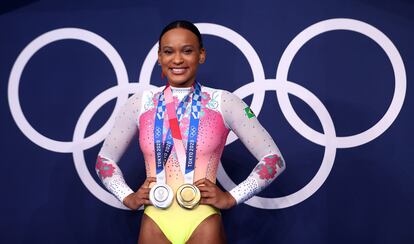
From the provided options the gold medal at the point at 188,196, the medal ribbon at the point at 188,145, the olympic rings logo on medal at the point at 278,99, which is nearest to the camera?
the gold medal at the point at 188,196

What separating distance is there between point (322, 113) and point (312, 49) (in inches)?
14.1

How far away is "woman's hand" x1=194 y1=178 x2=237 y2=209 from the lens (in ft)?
7.69

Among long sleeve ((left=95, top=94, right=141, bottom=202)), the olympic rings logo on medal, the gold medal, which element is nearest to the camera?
the gold medal

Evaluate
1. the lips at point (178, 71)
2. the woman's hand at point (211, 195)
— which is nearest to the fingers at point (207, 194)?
the woman's hand at point (211, 195)

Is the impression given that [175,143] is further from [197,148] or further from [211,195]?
[211,195]

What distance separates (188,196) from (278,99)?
1.18m

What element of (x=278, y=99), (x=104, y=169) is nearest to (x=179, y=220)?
(x=104, y=169)

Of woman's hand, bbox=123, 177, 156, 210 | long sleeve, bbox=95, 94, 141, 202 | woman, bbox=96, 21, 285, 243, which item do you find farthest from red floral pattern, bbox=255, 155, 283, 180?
long sleeve, bbox=95, 94, 141, 202

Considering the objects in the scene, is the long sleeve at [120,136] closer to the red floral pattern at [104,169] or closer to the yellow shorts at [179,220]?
the red floral pattern at [104,169]

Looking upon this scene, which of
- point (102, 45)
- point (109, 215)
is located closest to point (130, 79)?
point (102, 45)

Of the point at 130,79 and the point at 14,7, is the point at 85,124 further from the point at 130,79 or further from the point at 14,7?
the point at 14,7

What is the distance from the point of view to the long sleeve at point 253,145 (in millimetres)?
2422

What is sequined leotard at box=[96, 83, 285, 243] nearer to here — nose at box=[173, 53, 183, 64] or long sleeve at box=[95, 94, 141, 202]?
long sleeve at box=[95, 94, 141, 202]

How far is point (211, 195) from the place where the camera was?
7.69ft
